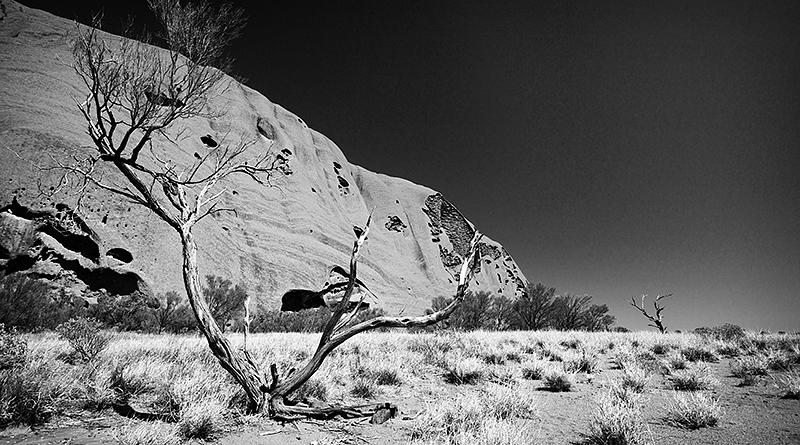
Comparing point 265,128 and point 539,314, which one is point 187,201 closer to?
point 539,314

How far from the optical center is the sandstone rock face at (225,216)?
16.8 meters

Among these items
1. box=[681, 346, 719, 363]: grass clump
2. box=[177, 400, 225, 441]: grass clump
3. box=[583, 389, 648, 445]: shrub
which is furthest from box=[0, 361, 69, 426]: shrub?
box=[681, 346, 719, 363]: grass clump

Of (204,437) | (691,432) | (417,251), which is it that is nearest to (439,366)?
(691,432)

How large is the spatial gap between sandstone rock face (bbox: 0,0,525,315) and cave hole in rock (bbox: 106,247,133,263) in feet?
0.14

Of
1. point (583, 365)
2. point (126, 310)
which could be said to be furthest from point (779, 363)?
point (126, 310)

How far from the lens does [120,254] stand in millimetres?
18406

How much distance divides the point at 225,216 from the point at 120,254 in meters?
9.85

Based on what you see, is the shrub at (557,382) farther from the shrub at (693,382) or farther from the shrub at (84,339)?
the shrub at (84,339)

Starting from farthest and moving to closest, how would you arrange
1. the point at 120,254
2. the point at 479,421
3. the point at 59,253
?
the point at 120,254 < the point at 59,253 < the point at 479,421

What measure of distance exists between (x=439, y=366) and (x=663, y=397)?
383 cm

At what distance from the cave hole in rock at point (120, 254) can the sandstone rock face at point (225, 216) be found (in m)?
0.04

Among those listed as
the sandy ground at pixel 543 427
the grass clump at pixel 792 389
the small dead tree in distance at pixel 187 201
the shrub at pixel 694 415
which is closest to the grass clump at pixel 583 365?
the sandy ground at pixel 543 427

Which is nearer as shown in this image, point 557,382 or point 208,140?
point 557,382

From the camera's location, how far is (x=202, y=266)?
2220cm
